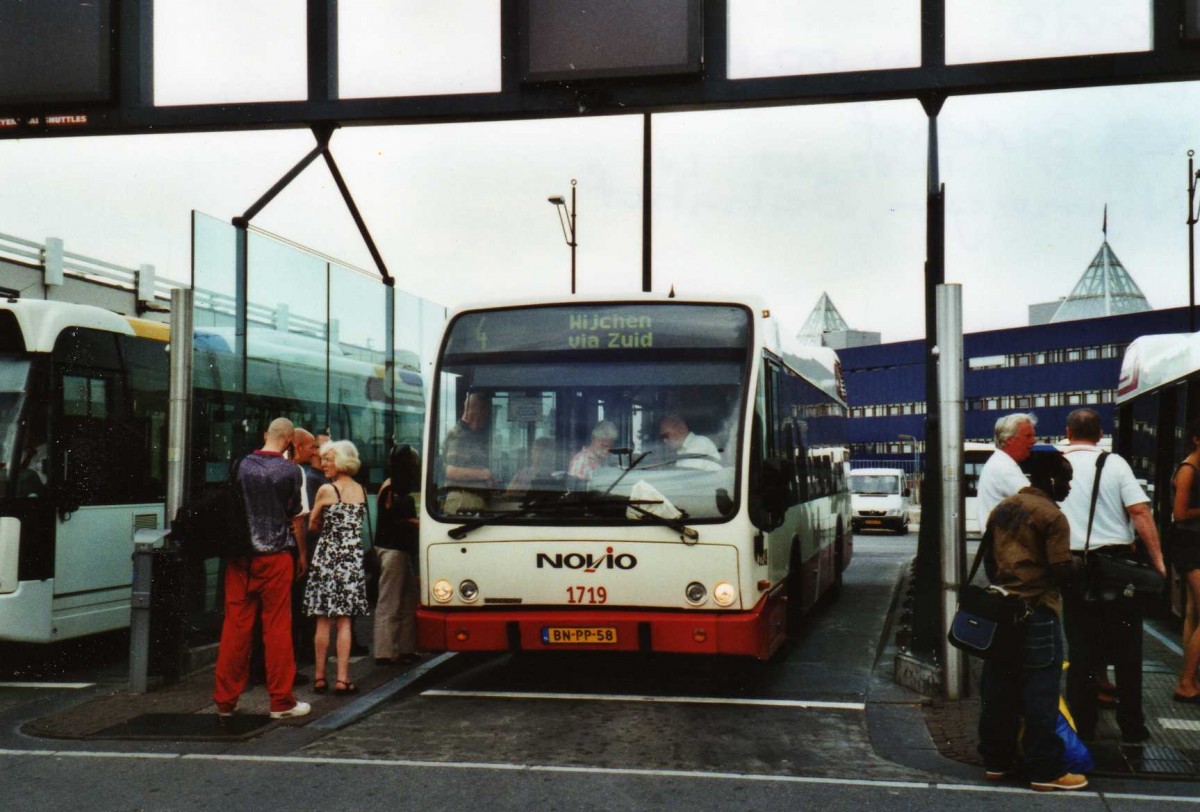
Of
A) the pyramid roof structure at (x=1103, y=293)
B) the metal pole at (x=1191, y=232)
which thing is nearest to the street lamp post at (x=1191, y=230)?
the metal pole at (x=1191, y=232)

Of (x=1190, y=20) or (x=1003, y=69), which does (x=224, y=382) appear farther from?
(x=1190, y=20)

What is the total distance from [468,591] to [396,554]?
5.04 feet

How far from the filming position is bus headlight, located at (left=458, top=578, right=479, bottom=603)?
852 cm

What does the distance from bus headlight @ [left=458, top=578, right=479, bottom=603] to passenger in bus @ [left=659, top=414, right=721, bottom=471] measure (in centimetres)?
157

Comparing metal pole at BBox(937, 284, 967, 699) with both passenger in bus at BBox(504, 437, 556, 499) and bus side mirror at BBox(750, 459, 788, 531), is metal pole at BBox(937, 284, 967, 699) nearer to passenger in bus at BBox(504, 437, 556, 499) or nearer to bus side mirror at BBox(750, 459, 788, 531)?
bus side mirror at BBox(750, 459, 788, 531)

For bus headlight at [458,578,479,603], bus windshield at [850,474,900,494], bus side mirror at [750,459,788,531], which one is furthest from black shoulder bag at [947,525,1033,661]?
bus windshield at [850,474,900,494]

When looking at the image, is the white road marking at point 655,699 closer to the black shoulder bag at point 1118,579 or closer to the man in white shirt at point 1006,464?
the black shoulder bag at point 1118,579

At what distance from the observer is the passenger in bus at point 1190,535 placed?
7.90m

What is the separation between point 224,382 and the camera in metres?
10.7

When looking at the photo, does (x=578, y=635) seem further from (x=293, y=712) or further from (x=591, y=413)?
(x=293, y=712)

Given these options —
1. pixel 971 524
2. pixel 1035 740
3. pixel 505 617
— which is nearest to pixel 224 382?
pixel 505 617

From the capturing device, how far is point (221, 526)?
7828 millimetres

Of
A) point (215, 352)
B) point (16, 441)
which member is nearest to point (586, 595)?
point (215, 352)

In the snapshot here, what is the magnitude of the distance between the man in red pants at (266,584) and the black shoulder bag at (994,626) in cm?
409
